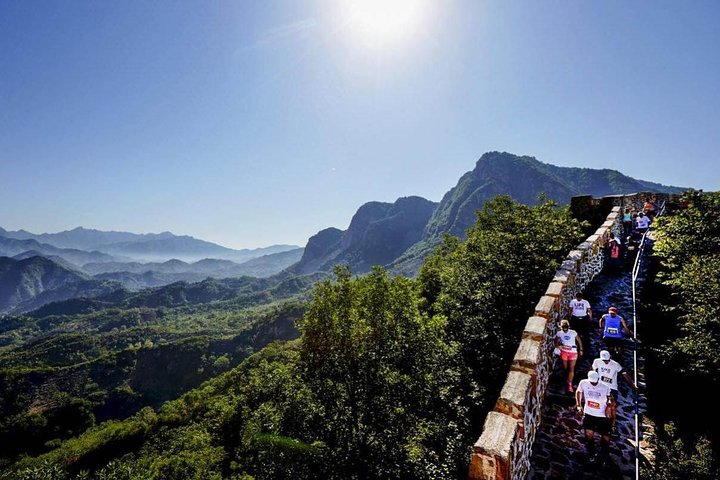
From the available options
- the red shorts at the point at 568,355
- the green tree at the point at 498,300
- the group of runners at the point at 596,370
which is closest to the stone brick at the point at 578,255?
the green tree at the point at 498,300

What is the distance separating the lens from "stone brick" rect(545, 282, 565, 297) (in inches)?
408

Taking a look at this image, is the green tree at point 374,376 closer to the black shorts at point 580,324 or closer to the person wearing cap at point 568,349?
the black shorts at point 580,324

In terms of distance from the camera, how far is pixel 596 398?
23.7 ft

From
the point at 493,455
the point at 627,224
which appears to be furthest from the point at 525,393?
the point at 627,224

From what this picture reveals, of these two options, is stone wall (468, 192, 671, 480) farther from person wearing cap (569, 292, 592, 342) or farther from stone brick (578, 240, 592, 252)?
stone brick (578, 240, 592, 252)

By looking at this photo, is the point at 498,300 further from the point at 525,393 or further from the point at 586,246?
the point at 525,393

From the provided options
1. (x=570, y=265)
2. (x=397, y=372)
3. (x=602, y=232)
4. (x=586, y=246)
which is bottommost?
(x=397, y=372)

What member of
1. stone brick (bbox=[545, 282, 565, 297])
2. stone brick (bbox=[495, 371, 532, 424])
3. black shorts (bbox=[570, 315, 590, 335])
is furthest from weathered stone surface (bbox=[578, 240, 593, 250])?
stone brick (bbox=[495, 371, 532, 424])

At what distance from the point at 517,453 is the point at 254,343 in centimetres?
14224

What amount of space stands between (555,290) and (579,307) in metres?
1.43

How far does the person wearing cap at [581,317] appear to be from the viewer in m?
11.0

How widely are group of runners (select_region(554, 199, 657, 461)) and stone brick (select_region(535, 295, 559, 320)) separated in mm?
489

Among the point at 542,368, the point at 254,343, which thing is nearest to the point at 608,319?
the point at 542,368

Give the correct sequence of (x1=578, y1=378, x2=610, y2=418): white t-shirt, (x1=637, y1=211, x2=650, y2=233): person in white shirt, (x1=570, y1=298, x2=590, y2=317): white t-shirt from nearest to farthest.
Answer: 1. (x1=578, y1=378, x2=610, y2=418): white t-shirt
2. (x1=570, y1=298, x2=590, y2=317): white t-shirt
3. (x1=637, y1=211, x2=650, y2=233): person in white shirt
